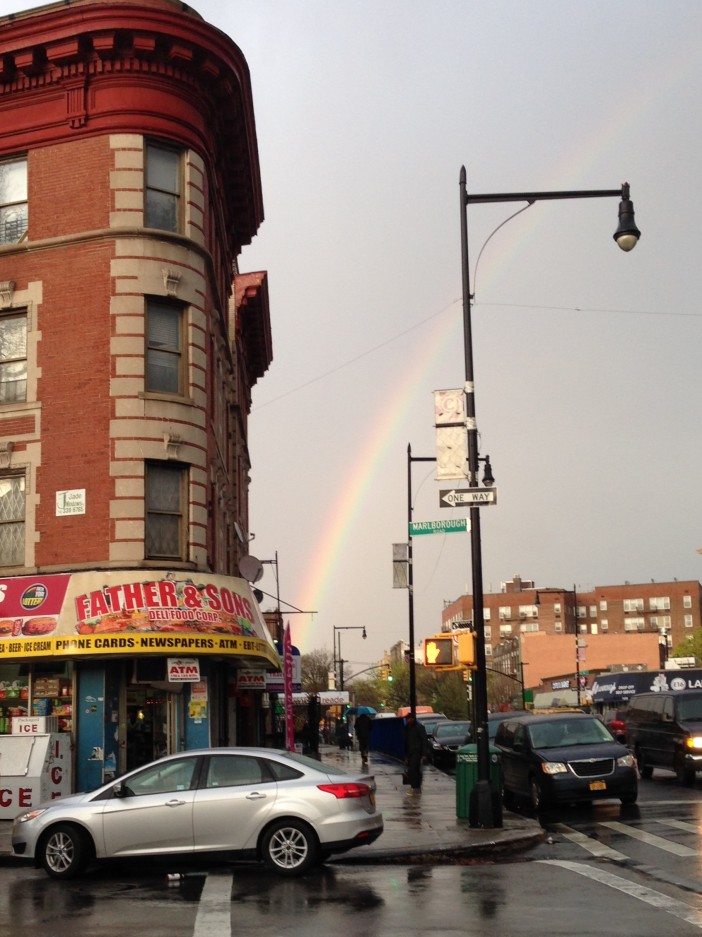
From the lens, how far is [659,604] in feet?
525

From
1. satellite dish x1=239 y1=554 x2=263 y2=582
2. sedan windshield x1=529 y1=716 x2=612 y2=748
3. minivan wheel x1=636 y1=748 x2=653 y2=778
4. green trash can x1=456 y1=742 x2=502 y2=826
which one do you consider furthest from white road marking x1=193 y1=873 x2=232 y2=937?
minivan wheel x1=636 y1=748 x2=653 y2=778

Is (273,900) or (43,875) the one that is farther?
(43,875)

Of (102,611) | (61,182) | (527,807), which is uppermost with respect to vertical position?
(61,182)

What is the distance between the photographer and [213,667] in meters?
25.5

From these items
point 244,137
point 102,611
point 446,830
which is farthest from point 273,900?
point 244,137

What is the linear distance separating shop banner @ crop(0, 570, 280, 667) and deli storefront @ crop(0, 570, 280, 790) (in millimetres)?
19

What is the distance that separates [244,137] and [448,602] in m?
164

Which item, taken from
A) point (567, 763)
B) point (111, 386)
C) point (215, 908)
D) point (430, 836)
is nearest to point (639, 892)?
point (215, 908)

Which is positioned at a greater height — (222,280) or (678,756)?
(222,280)

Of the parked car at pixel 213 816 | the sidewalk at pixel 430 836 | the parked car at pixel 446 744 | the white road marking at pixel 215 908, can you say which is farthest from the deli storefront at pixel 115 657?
the parked car at pixel 446 744

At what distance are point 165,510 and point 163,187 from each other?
7096 mm

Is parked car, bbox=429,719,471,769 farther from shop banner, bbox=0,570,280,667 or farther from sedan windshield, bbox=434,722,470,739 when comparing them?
shop banner, bbox=0,570,280,667

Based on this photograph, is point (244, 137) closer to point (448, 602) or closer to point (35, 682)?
point (35, 682)

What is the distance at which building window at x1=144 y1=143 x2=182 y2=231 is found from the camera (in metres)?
25.5
